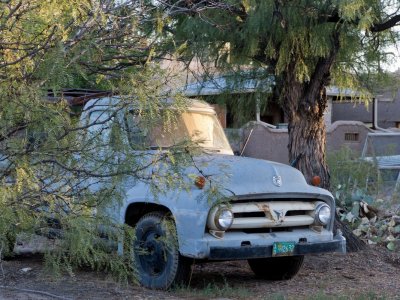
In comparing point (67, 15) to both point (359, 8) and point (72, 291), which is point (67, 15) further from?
point (359, 8)

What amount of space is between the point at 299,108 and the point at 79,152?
529cm

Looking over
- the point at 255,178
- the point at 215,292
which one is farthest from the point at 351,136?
the point at 215,292

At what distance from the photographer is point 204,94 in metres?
10.6

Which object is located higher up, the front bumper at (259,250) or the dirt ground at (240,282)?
the front bumper at (259,250)

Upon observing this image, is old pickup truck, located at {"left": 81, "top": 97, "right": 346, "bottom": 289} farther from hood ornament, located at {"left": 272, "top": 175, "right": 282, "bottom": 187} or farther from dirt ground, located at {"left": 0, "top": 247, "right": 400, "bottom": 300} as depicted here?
dirt ground, located at {"left": 0, "top": 247, "right": 400, "bottom": 300}

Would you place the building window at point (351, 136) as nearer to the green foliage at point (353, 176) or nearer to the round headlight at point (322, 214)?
the green foliage at point (353, 176)

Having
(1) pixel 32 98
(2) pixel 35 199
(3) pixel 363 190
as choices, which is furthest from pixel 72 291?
A: (3) pixel 363 190

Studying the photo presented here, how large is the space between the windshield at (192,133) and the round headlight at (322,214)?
134cm

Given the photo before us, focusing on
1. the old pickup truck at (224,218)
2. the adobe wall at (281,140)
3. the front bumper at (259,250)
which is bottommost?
the front bumper at (259,250)

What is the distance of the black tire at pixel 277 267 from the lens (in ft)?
28.4

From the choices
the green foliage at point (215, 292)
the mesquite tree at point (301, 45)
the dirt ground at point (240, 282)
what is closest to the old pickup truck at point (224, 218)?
the green foliage at point (215, 292)

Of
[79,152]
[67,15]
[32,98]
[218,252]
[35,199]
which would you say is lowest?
[218,252]

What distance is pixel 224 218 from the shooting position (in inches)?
284

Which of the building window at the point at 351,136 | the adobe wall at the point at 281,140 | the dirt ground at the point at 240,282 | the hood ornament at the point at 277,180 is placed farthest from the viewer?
the building window at the point at 351,136
